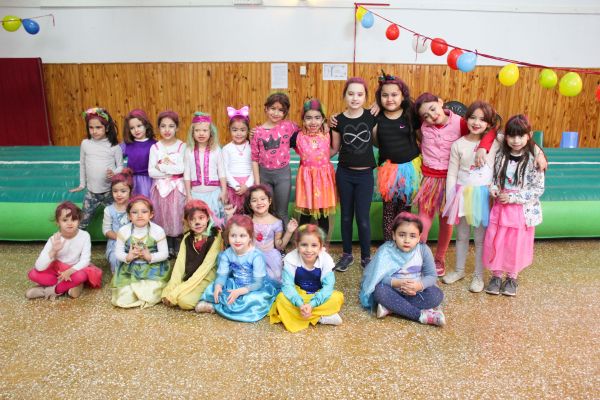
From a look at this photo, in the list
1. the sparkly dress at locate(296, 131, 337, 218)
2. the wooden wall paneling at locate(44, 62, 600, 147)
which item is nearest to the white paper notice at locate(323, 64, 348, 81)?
the wooden wall paneling at locate(44, 62, 600, 147)

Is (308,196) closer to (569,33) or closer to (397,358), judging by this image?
(397,358)

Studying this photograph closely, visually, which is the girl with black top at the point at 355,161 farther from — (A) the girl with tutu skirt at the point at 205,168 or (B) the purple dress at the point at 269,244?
(A) the girl with tutu skirt at the point at 205,168

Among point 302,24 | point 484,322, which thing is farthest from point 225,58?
point 484,322

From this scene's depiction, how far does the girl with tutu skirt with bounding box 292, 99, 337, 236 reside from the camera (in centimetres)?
299

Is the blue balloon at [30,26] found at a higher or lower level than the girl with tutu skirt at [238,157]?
higher

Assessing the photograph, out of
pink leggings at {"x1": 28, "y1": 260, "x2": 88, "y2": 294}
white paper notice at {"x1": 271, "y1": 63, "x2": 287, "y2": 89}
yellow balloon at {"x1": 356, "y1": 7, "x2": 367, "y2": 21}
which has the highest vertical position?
yellow balloon at {"x1": 356, "y1": 7, "x2": 367, "y2": 21}

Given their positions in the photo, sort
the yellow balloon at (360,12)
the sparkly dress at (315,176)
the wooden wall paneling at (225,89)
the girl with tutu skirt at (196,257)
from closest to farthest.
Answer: the girl with tutu skirt at (196,257), the sparkly dress at (315,176), the yellow balloon at (360,12), the wooden wall paneling at (225,89)

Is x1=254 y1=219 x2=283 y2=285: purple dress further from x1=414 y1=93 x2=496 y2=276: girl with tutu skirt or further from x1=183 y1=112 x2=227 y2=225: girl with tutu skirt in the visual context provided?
x1=414 y1=93 x2=496 y2=276: girl with tutu skirt

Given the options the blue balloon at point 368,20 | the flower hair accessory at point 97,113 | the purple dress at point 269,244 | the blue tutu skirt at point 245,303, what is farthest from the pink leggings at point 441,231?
the blue balloon at point 368,20

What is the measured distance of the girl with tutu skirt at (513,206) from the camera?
2.65 m

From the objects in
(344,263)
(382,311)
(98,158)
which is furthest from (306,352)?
(98,158)

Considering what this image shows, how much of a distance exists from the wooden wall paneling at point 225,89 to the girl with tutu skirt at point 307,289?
5.16m

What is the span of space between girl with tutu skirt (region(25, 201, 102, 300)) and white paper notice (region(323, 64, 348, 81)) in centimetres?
519

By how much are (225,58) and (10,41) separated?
3370 millimetres
